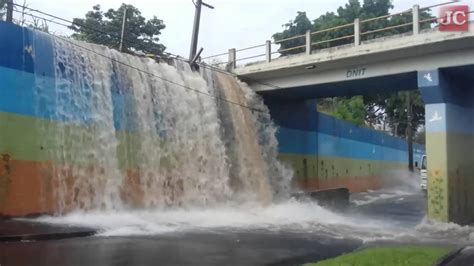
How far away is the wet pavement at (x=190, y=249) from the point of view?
905cm

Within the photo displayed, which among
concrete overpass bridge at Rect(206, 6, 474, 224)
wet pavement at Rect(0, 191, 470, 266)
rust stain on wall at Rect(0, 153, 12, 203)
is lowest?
wet pavement at Rect(0, 191, 470, 266)

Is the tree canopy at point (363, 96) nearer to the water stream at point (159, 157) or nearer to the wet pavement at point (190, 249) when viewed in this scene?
the water stream at point (159, 157)

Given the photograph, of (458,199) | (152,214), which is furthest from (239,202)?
(458,199)

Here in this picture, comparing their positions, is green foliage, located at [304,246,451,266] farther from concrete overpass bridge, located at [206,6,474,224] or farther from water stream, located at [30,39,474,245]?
concrete overpass bridge, located at [206,6,474,224]

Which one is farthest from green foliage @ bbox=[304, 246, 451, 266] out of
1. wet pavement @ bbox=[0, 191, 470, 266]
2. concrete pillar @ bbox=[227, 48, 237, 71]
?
concrete pillar @ bbox=[227, 48, 237, 71]

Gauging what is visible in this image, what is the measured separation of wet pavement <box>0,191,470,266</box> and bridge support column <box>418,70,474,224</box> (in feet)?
20.6

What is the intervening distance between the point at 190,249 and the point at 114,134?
25.1ft

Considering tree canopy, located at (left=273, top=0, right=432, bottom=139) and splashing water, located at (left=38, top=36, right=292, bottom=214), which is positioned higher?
tree canopy, located at (left=273, top=0, right=432, bottom=139)

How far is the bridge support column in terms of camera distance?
1853 centimetres

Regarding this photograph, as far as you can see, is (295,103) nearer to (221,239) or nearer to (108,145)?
(108,145)

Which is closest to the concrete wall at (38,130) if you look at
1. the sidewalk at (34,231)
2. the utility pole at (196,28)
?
the sidewalk at (34,231)

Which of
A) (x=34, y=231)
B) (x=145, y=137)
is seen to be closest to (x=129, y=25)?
(x=145, y=137)

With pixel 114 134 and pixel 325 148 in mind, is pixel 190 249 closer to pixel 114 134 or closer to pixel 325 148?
pixel 114 134

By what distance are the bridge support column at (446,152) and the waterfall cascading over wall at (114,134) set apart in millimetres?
6903
